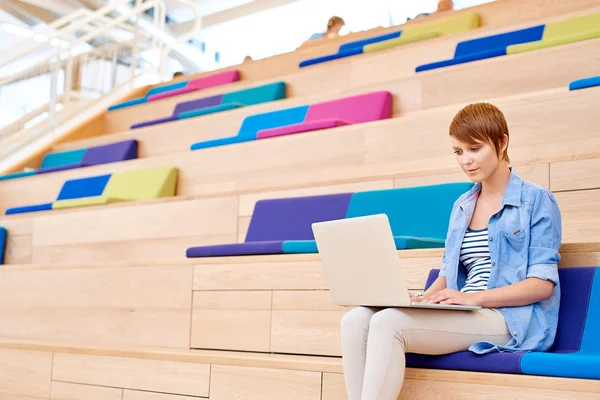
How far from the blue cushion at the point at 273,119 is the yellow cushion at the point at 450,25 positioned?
611 mm

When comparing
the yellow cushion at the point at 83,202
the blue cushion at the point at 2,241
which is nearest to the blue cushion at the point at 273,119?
the yellow cushion at the point at 83,202

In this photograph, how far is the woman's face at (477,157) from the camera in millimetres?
1521

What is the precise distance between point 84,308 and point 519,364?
5.29 ft

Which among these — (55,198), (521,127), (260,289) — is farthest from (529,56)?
(55,198)

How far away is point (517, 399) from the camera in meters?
1.35

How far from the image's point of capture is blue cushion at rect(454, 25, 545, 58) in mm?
2848

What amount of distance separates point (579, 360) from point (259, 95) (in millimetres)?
2436

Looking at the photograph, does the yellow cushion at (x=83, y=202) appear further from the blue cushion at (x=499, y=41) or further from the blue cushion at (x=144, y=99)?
the blue cushion at (x=499, y=41)

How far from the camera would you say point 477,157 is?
152cm

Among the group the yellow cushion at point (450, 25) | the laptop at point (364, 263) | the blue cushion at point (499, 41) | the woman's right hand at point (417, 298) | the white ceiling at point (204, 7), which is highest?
the white ceiling at point (204, 7)

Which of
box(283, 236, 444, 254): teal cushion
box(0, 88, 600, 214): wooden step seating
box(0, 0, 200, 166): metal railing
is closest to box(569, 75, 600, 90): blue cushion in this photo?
box(0, 88, 600, 214): wooden step seating

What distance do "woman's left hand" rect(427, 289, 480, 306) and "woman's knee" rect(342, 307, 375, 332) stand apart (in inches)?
4.8

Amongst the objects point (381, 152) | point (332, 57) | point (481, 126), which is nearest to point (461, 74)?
point (381, 152)

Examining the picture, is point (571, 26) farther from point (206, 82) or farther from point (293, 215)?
point (206, 82)
